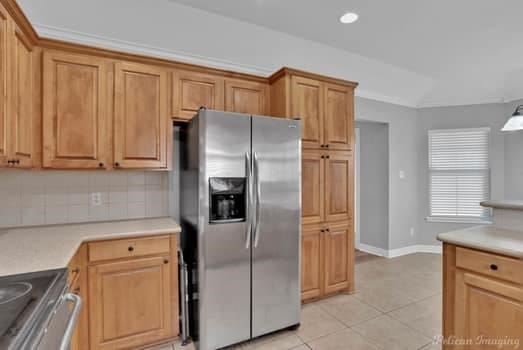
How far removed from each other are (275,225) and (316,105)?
132 cm

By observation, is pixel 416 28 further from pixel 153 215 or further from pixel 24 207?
pixel 24 207

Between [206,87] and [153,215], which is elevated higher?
[206,87]

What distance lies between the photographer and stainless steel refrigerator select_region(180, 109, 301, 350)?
1951 millimetres

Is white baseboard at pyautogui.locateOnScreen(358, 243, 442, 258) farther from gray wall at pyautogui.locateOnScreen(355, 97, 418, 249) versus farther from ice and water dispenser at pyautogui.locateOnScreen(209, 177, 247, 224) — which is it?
ice and water dispenser at pyautogui.locateOnScreen(209, 177, 247, 224)

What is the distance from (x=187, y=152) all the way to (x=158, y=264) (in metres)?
0.95

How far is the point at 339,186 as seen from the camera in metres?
2.85

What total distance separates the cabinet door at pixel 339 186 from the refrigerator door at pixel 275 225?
1.99ft

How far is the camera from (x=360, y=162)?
4754 mm

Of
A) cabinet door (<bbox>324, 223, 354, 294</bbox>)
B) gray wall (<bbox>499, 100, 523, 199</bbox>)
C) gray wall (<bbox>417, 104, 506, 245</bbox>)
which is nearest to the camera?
cabinet door (<bbox>324, 223, 354, 294</bbox>)

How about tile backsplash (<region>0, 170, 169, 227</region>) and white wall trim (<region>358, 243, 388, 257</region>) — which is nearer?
tile backsplash (<region>0, 170, 169, 227</region>)

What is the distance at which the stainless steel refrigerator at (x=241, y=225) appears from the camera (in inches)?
76.8

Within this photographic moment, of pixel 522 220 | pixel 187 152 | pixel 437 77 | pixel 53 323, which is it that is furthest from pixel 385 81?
pixel 53 323

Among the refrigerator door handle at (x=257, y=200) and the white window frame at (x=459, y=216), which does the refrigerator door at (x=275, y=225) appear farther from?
the white window frame at (x=459, y=216)

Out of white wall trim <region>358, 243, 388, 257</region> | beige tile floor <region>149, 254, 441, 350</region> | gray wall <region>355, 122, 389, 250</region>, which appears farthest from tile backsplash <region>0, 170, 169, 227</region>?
white wall trim <region>358, 243, 388, 257</region>
